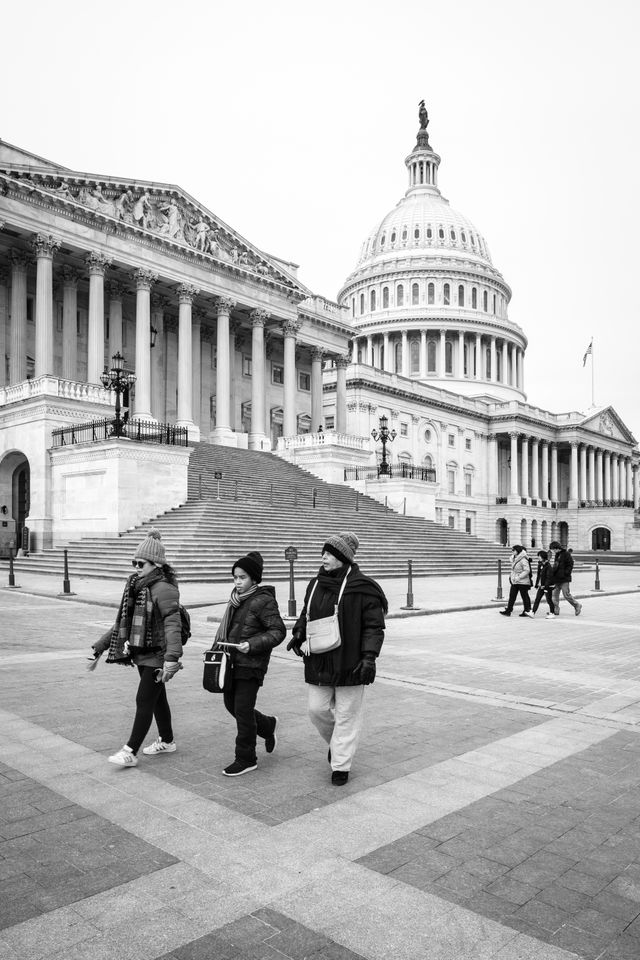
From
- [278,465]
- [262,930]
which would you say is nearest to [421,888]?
[262,930]

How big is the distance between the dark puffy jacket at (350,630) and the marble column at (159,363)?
47.1m

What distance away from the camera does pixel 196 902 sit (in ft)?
14.2

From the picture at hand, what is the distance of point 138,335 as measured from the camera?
151ft

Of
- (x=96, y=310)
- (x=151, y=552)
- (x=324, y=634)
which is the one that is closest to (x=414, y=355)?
(x=96, y=310)

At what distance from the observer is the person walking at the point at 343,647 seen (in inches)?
248

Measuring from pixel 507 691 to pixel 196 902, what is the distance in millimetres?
6394

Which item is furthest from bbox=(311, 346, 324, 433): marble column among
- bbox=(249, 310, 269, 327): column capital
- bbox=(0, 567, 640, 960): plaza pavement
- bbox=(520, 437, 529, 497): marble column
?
bbox=(0, 567, 640, 960): plaza pavement

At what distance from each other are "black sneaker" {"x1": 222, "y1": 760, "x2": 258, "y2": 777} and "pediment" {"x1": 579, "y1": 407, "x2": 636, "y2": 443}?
100866 mm

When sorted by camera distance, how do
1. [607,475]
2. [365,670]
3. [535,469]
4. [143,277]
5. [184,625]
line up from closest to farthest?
[365,670], [184,625], [143,277], [535,469], [607,475]

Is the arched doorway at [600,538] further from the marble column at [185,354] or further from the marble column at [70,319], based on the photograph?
the marble column at [70,319]

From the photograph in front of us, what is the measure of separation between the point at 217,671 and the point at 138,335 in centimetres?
4175

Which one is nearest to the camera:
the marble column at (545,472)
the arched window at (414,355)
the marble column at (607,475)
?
the marble column at (545,472)

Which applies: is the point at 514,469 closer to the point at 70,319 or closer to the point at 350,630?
the point at 70,319

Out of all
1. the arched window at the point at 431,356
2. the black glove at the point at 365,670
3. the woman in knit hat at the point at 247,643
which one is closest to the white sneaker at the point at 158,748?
the woman in knit hat at the point at 247,643
